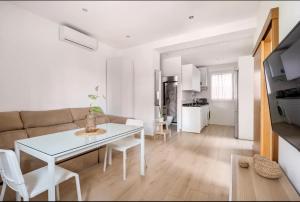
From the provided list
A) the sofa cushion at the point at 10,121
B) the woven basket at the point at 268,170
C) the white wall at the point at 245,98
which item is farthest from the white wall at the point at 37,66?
the white wall at the point at 245,98

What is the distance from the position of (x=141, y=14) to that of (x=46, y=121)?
7.54 feet

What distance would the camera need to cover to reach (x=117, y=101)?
12.7 ft

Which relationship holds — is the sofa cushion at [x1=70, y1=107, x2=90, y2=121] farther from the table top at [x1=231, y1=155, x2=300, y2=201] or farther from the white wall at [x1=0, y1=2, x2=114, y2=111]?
the table top at [x1=231, y1=155, x2=300, y2=201]

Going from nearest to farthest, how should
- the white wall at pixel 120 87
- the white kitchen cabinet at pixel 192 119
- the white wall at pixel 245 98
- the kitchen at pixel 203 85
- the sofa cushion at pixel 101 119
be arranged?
the sofa cushion at pixel 101 119 → the white wall at pixel 245 98 → the white wall at pixel 120 87 → the kitchen at pixel 203 85 → the white kitchen cabinet at pixel 192 119

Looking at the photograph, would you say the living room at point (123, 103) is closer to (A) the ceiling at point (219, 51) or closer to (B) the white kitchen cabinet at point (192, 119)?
(A) the ceiling at point (219, 51)

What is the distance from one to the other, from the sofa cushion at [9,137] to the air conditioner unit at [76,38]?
1.75m

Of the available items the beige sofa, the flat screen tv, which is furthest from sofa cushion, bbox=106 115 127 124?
the flat screen tv

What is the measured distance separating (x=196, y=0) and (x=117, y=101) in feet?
9.46

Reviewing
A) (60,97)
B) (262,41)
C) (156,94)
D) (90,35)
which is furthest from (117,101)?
(262,41)

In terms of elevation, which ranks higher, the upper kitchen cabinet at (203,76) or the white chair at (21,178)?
the upper kitchen cabinet at (203,76)

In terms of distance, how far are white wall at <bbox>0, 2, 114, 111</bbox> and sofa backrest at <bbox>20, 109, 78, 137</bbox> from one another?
0.22m

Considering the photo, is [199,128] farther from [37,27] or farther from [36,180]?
[37,27]

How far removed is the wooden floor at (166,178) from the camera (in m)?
1.43

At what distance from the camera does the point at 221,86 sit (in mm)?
5340
